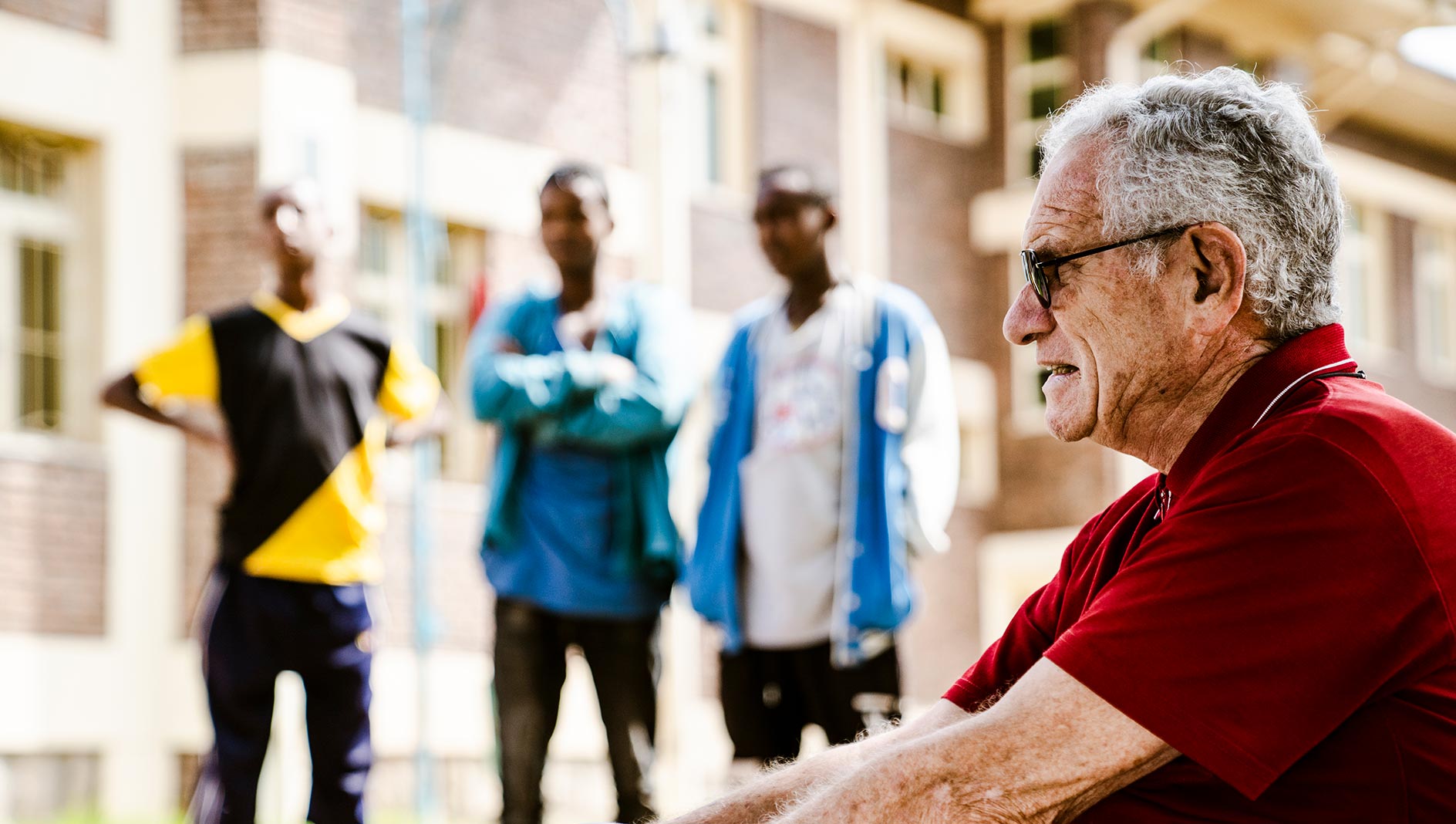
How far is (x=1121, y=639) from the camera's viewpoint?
2.12 metres

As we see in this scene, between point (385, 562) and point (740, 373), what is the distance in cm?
673

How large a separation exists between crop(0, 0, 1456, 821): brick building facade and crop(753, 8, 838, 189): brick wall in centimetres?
4

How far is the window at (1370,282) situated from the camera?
2370cm

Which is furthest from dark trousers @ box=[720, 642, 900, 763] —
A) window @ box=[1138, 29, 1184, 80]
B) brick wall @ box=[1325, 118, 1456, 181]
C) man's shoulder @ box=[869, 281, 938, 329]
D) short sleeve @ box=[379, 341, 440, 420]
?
brick wall @ box=[1325, 118, 1456, 181]

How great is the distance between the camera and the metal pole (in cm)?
1202

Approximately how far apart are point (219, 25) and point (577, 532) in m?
7.07

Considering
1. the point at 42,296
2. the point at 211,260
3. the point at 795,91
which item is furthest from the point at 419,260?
the point at 795,91

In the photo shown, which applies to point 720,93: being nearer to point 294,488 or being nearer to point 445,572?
point 445,572

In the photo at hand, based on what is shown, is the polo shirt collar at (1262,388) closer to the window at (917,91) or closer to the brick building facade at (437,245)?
the brick building facade at (437,245)

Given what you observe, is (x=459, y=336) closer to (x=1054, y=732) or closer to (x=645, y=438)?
(x=645, y=438)

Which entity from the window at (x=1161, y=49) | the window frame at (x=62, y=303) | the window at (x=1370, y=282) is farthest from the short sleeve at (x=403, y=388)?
Answer: the window at (x=1370, y=282)

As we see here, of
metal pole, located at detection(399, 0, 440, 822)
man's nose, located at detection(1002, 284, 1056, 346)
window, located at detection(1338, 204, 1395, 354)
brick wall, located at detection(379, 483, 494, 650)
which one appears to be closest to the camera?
man's nose, located at detection(1002, 284, 1056, 346)

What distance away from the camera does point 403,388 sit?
631 cm

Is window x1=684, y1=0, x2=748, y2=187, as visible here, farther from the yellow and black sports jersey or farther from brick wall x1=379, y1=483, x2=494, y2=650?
the yellow and black sports jersey
